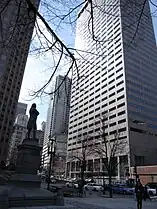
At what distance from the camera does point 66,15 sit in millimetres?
4332

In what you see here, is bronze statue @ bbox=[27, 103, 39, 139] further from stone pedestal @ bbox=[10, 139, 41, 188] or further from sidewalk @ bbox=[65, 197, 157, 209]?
sidewalk @ bbox=[65, 197, 157, 209]

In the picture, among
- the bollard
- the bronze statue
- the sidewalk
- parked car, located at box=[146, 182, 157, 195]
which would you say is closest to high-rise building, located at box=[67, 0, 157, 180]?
parked car, located at box=[146, 182, 157, 195]

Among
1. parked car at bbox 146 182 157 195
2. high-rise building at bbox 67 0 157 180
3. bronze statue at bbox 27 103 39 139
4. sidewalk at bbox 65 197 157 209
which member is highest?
high-rise building at bbox 67 0 157 180

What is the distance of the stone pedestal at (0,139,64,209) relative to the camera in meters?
11.0

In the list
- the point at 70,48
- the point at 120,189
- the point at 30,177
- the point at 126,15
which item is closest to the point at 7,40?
the point at 70,48

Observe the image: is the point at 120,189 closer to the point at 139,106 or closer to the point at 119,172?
the point at 119,172

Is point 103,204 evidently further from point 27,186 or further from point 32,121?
point 32,121

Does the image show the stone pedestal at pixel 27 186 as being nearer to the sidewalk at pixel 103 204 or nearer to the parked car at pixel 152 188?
the sidewalk at pixel 103 204

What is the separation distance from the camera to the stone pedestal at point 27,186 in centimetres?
1095

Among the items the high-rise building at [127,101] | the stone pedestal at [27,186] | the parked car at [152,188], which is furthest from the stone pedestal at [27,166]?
the high-rise building at [127,101]

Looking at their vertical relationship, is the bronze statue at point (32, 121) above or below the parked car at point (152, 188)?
above

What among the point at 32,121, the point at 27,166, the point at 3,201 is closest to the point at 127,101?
the point at 32,121

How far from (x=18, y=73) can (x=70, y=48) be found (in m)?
81.5

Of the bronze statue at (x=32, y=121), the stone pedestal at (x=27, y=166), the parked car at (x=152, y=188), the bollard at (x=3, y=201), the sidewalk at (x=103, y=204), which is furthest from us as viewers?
the parked car at (x=152, y=188)
